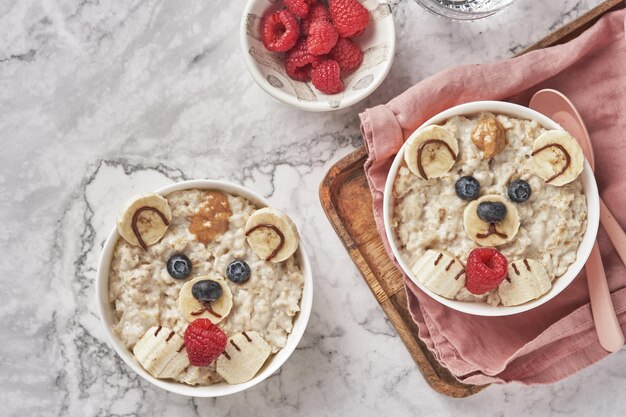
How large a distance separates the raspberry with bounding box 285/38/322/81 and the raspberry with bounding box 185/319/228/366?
99cm

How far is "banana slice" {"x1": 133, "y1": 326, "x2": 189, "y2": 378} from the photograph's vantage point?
254 cm

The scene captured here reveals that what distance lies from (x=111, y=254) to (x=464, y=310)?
4.10ft

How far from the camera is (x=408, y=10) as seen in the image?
116 inches

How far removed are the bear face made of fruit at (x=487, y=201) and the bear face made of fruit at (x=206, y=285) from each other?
1.65ft

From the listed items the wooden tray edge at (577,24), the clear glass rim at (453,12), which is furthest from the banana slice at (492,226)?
the clear glass rim at (453,12)

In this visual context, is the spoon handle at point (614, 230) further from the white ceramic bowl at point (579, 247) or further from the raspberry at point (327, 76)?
the raspberry at point (327, 76)

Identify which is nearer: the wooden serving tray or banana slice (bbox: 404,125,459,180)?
banana slice (bbox: 404,125,459,180)

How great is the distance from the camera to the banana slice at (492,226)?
8.27ft

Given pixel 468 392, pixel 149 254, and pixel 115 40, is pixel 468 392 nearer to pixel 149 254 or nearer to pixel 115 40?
pixel 149 254

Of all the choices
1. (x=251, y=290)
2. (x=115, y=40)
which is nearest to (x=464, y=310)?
(x=251, y=290)

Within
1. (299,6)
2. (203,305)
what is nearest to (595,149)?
(299,6)

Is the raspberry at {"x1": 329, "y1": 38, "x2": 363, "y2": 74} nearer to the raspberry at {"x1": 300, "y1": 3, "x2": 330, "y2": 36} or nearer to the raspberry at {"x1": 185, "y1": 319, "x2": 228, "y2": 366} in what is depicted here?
the raspberry at {"x1": 300, "y1": 3, "x2": 330, "y2": 36}

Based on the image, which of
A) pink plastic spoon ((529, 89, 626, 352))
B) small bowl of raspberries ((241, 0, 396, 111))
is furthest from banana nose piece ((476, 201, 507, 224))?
small bowl of raspberries ((241, 0, 396, 111))

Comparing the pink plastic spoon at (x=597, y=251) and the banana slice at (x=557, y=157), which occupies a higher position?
the banana slice at (x=557, y=157)
